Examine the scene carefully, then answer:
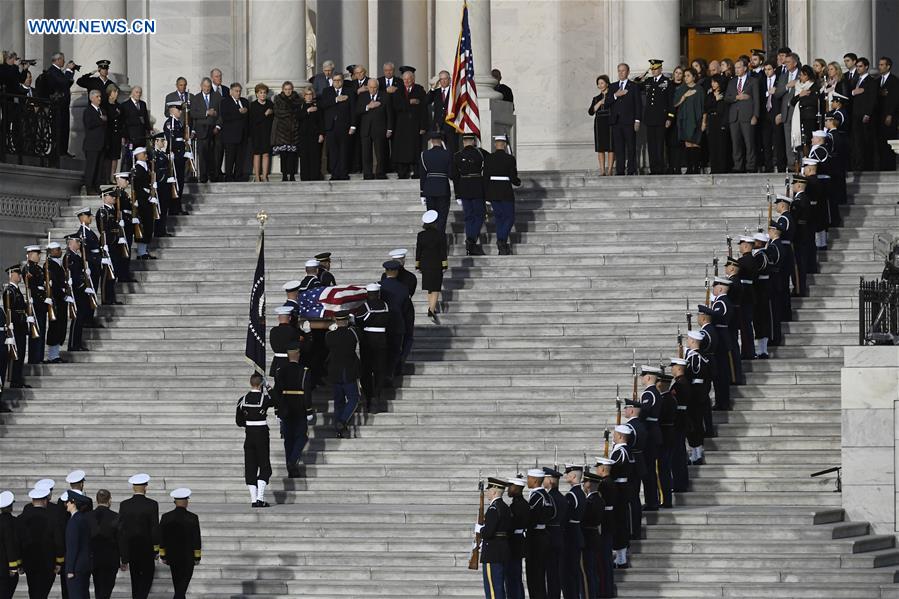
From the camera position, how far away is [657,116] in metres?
37.3

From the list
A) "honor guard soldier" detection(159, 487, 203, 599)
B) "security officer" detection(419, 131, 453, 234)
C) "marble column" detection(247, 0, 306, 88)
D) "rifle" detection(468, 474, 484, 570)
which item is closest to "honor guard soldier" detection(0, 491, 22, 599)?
"honor guard soldier" detection(159, 487, 203, 599)

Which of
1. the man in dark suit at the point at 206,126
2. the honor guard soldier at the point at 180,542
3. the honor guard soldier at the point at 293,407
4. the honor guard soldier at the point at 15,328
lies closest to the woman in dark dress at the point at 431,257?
the honor guard soldier at the point at 293,407

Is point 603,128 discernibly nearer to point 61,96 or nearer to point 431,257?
point 431,257

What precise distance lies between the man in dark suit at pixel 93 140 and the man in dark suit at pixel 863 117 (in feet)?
38.2

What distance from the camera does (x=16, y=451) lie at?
3042 cm

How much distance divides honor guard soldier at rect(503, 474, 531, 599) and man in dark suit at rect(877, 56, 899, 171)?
545 inches

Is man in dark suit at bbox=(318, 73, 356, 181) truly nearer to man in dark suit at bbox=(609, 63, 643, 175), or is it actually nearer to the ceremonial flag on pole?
man in dark suit at bbox=(609, 63, 643, 175)

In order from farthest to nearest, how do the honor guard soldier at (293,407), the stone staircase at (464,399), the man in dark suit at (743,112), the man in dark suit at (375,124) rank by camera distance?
the man in dark suit at (375,124)
the man in dark suit at (743,112)
the honor guard soldier at (293,407)
the stone staircase at (464,399)

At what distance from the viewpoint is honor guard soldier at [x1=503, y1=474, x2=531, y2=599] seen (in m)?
24.6

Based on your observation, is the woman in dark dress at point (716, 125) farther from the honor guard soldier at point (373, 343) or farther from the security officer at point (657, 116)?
the honor guard soldier at point (373, 343)

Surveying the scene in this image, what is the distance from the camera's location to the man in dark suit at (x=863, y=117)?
36406 mm

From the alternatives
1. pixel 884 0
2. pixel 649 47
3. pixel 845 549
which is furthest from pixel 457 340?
pixel 884 0

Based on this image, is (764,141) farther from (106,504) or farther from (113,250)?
(106,504)

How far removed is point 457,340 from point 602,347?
1942 millimetres
